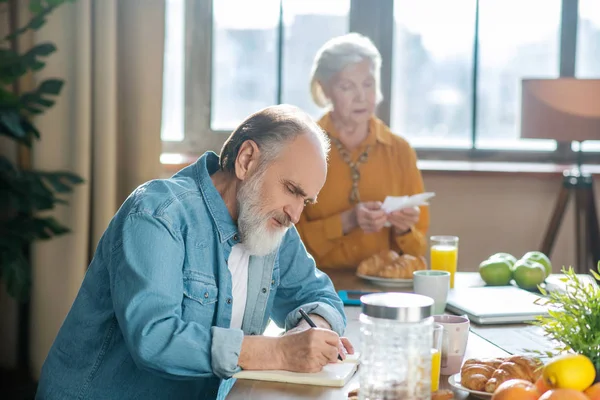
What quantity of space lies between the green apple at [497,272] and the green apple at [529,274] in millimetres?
35

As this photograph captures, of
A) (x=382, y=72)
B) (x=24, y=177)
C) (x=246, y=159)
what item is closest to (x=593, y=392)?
(x=246, y=159)

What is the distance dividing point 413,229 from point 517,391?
1.64m

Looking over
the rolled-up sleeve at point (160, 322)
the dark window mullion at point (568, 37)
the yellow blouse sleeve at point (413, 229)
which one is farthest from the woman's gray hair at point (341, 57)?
the rolled-up sleeve at point (160, 322)

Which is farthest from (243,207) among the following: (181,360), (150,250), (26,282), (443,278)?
(26,282)

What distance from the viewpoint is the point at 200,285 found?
149cm

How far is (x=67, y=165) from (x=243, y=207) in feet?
6.46

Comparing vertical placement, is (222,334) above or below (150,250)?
below

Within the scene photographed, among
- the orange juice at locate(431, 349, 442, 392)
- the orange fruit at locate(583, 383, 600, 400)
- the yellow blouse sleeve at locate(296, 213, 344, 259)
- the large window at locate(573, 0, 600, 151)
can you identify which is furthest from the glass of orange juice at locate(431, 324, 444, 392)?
the large window at locate(573, 0, 600, 151)

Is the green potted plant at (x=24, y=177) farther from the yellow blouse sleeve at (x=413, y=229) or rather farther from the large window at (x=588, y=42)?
the large window at (x=588, y=42)

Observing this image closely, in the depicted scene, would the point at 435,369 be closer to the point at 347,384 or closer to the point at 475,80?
the point at 347,384

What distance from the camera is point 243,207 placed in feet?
5.03

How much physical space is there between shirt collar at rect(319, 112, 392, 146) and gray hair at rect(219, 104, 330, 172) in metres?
1.36

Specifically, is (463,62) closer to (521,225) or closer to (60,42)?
(521,225)

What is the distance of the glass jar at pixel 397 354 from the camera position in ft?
3.48
